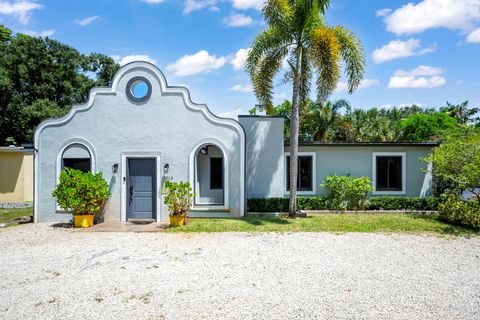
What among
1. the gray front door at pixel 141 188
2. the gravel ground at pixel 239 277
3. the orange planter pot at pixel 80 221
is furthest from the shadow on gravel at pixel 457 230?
the orange planter pot at pixel 80 221

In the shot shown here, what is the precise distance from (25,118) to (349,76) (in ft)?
86.6

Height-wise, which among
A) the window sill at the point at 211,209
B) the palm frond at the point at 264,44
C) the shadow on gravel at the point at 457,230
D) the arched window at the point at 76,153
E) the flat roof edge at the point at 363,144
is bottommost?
the shadow on gravel at the point at 457,230

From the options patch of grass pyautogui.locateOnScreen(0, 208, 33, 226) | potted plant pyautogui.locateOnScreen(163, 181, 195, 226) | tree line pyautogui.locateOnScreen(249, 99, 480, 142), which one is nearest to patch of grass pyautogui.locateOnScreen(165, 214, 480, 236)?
potted plant pyautogui.locateOnScreen(163, 181, 195, 226)

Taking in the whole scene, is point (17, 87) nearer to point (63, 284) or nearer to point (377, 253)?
point (63, 284)

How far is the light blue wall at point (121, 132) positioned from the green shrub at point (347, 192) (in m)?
5.74

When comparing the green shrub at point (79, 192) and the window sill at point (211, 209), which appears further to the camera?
the window sill at point (211, 209)

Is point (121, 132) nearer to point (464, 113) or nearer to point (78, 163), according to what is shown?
point (78, 163)

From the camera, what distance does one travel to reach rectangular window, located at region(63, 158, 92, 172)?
11.9 m

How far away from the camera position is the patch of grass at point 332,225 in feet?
33.2

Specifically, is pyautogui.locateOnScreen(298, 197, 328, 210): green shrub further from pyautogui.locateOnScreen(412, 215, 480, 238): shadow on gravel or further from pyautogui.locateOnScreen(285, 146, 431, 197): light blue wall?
pyautogui.locateOnScreen(412, 215, 480, 238): shadow on gravel

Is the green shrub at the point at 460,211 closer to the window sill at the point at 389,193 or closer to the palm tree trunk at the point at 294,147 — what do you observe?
the window sill at the point at 389,193

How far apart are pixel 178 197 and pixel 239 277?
16.3 ft

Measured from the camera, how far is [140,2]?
38.8ft

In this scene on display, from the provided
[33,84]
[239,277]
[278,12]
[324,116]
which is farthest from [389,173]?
[33,84]
